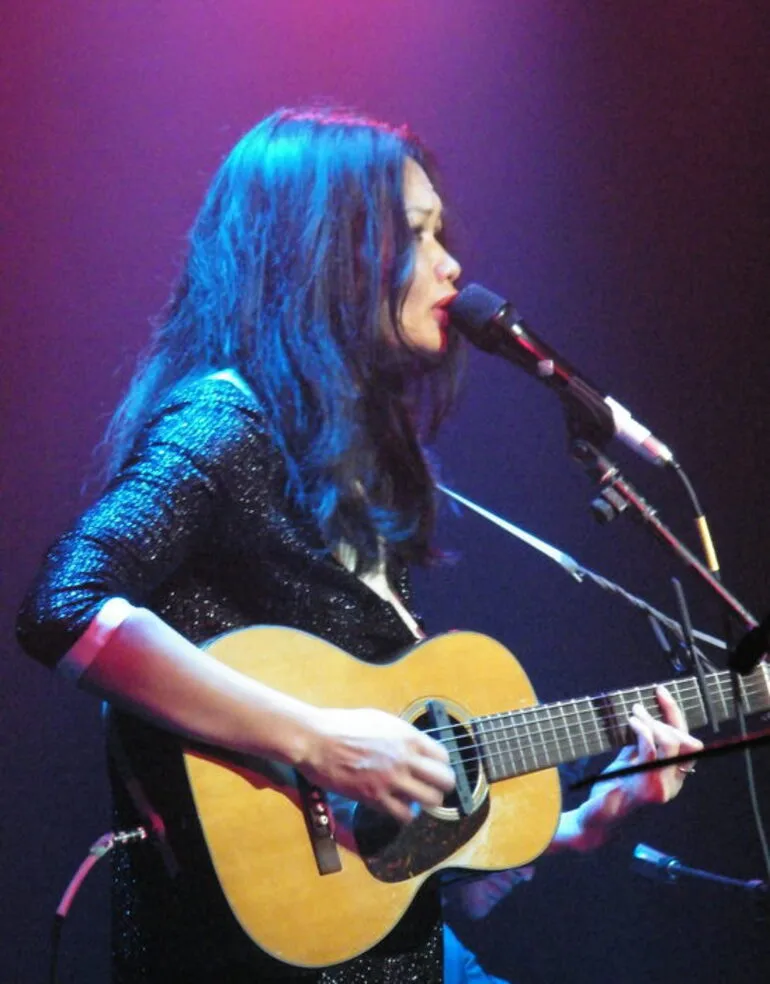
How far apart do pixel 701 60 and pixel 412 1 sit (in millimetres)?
742

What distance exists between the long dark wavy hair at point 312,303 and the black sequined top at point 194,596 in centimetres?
10

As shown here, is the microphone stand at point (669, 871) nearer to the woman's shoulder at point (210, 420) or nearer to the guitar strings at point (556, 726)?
the guitar strings at point (556, 726)

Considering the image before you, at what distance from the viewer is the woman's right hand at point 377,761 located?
1725 millimetres

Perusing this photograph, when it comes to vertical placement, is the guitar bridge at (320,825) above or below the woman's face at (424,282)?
below

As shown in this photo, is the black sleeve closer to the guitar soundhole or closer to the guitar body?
the guitar body

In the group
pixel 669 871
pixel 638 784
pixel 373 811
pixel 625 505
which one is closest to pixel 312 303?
pixel 625 505

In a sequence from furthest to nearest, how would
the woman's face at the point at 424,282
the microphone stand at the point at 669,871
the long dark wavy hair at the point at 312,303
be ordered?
the microphone stand at the point at 669,871
the woman's face at the point at 424,282
the long dark wavy hair at the point at 312,303

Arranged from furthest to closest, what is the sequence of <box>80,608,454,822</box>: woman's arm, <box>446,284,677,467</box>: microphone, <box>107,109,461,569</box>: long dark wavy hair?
1. <box>107,109,461,569</box>: long dark wavy hair
2. <box>446,284,677,467</box>: microphone
3. <box>80,608,454,822</box>: woman's arm

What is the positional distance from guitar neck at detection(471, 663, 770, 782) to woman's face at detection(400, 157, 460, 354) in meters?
0.67

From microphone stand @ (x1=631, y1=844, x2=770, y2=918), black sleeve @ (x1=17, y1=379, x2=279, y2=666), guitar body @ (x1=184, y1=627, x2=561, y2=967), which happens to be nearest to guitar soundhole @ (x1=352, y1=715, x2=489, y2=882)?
guitar body @ (x1=184, y1=627, x2=561, y2=967)

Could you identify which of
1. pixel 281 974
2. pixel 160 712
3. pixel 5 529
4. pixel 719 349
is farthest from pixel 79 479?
pixel 719 349

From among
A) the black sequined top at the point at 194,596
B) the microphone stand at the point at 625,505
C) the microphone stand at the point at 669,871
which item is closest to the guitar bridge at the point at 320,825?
the black sequined top at the point at 194,596

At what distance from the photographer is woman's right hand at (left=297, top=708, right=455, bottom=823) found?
5.66 feet

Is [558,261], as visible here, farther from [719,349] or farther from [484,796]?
[484,796]
